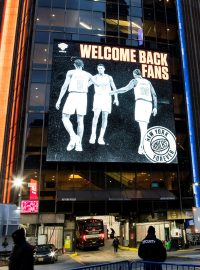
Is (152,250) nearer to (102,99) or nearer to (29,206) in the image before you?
(29,206)

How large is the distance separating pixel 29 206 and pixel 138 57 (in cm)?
2128

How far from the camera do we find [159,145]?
123ft

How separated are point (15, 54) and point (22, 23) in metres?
4.37

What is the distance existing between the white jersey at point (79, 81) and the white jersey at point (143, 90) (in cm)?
578

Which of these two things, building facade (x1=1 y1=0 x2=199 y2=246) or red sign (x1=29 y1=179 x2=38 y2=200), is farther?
building facade (x1=1 y1=0 x2=199 y2=246)

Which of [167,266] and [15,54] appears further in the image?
[15,54]

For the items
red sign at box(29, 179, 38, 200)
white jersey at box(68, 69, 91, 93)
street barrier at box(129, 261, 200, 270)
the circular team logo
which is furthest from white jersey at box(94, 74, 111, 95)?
street barrier at box(129, 261, 200, 270)

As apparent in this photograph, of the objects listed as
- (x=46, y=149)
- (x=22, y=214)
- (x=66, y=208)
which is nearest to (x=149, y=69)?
(x=46, y=149)

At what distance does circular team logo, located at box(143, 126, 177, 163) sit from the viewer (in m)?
37.1

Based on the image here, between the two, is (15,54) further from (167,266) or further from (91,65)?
(167,266)

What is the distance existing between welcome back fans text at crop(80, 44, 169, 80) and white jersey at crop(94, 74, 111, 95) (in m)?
2.51

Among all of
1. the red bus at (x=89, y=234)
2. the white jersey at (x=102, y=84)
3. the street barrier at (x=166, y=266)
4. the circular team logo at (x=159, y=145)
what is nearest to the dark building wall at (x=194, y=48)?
the circular team logo at (x=159, y=145)

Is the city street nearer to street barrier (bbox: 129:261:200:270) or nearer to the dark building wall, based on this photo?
street barrier (bbox: 129:261:200:270)

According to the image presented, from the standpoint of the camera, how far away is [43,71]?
38438mm
